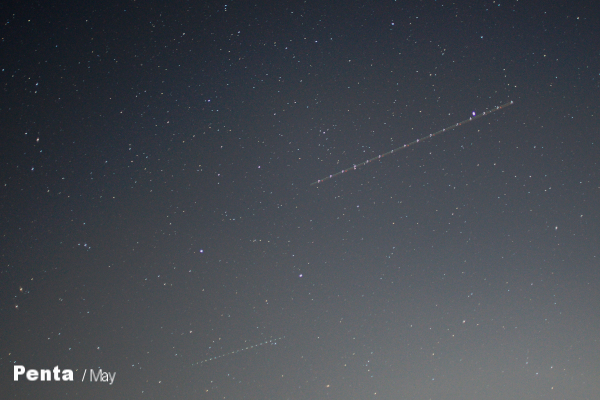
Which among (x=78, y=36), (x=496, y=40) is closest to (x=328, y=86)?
(x=496, y=40)

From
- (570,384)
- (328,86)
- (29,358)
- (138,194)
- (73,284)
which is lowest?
(570,384)

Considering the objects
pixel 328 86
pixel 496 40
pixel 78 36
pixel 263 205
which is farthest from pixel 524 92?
pixel 78 36

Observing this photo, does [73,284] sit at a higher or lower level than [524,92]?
lower

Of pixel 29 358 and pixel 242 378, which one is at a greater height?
pixel 29 358

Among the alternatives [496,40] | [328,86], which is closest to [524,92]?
[496,40]

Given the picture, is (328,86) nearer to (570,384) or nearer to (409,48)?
(409,48)

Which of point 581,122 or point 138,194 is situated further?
point 581,122

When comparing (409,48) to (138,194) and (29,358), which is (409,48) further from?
(29,358)

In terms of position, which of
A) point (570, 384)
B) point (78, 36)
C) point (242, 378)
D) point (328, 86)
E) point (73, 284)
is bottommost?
point (570, 384)

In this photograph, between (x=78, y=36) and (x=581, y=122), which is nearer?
(x=78, y=36)
